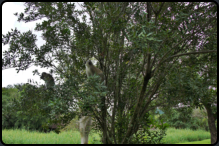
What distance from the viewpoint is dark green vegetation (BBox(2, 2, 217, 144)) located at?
208 centimetres

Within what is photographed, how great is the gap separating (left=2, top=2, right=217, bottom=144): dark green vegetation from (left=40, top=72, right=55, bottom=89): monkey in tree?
0.10m

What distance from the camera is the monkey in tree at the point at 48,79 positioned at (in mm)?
2284

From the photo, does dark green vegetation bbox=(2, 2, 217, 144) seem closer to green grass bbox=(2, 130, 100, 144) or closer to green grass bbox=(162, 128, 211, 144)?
green grass bbox=(2, 130, 100, 144)

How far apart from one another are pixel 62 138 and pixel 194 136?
4827 mm

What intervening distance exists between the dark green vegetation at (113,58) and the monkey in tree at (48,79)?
0.31ft

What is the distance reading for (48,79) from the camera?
92.4 inches

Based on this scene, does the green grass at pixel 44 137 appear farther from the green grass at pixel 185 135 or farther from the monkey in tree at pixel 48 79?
the green grass at pixel 185 135

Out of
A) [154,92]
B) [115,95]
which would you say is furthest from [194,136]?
[115,95]

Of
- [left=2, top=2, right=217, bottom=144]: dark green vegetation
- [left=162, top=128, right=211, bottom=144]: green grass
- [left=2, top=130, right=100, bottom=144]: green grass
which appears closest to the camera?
[left=2, top=2, right=217, bottom=144]: dark green vegetation

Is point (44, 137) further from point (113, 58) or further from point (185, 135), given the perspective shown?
point (185, 135)

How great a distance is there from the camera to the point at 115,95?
264cm

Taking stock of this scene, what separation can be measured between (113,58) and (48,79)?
993mm

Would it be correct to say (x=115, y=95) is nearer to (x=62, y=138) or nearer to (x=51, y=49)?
(x=51, y=49)

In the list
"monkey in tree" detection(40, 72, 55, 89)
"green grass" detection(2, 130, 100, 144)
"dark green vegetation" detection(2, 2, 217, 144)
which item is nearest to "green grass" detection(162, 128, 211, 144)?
"dark green vegetation" detection(2, 2, 217, 144)
